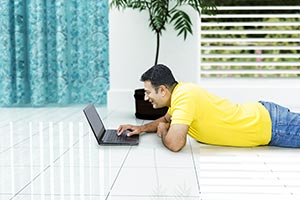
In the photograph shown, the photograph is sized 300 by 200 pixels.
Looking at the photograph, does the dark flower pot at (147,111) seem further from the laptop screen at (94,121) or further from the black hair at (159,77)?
the black hair at (159,77)

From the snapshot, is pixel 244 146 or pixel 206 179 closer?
pixel 206 179

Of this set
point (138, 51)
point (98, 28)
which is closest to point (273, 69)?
point (138, 51)

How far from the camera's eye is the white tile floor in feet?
8.73

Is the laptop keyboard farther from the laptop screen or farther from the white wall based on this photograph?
the white wall

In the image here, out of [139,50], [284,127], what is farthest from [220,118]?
[139,50]

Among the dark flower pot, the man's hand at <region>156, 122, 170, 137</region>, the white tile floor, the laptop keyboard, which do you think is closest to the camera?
the white tile floor

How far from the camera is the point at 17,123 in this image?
4871 millimetres

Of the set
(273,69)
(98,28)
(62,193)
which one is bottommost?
(62,193)

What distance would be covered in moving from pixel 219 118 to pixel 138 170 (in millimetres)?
738

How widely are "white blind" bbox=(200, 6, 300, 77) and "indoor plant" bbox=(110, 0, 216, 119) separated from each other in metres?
0.65

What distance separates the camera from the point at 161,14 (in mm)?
5246

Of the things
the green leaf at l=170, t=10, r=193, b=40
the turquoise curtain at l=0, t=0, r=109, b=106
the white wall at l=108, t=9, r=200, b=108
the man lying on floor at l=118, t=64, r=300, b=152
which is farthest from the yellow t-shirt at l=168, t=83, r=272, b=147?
the turquoise curtain at l=0, t=0, r=109, b=106

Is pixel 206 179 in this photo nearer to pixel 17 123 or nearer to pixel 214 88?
pixel 17 123

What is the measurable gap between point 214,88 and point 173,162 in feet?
9.15
